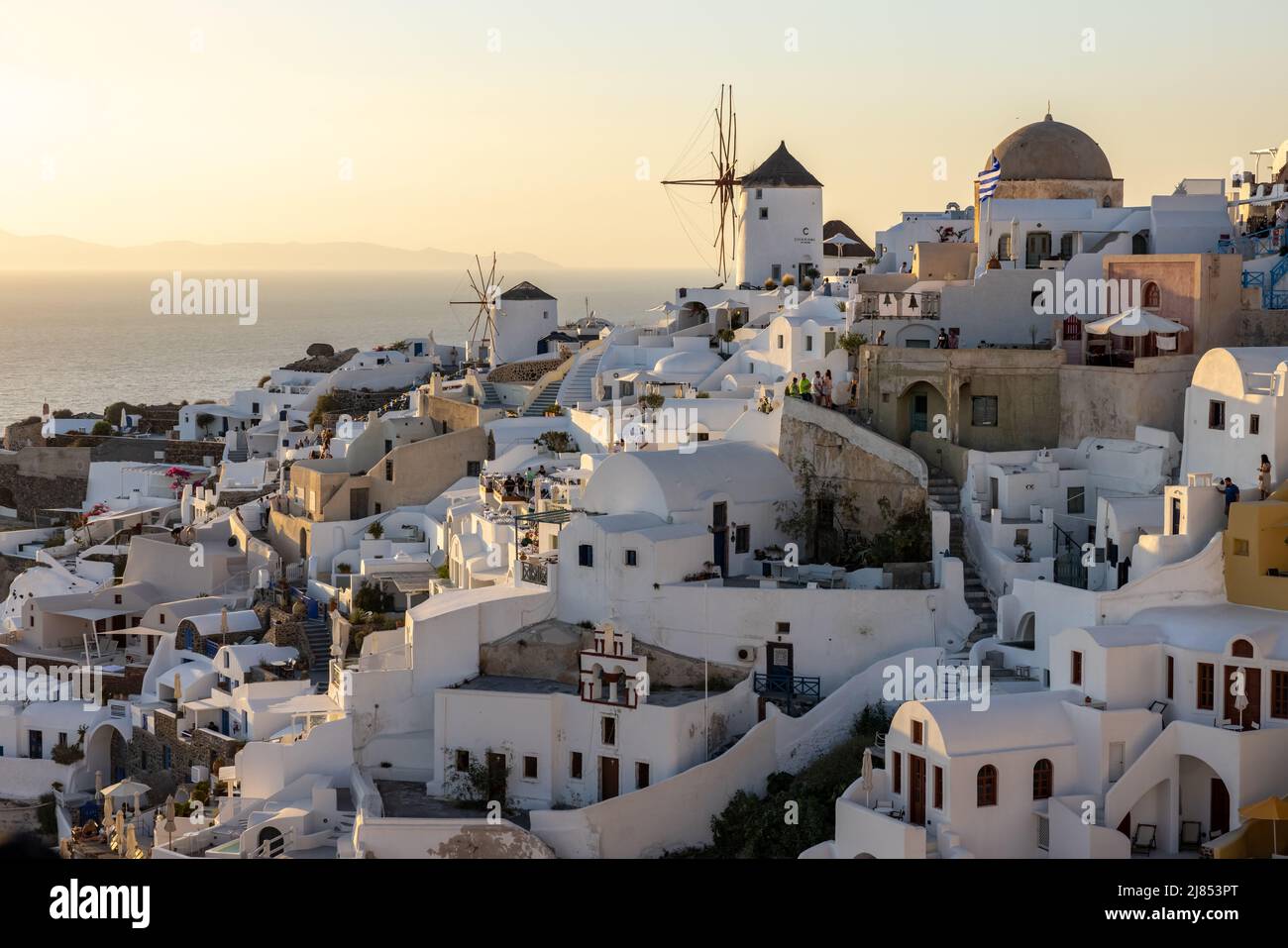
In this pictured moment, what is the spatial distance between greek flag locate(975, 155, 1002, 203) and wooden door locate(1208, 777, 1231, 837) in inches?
610

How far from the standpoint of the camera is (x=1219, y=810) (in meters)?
21.7

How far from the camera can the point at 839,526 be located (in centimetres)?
2842

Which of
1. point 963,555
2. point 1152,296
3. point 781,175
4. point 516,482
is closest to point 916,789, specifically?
point 963,555

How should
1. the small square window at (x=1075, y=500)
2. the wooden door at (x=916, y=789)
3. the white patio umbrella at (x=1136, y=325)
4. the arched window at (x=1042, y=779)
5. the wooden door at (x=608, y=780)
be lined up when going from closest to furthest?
the wooden door at (x=916, y=789), the arched window at (x=1042, y=779), the wooden door at (x=608, y=780), the small square window at (x=1075, y=500), the white patio umbrella at (x=1136, y=325)

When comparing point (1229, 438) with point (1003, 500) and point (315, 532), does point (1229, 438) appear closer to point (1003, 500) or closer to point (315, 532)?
point (1003, 500)

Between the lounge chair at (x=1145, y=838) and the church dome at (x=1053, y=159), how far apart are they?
16932 mm

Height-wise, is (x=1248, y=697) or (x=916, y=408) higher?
(x=916, y=408)

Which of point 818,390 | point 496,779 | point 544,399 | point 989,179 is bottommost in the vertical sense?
point 496,779

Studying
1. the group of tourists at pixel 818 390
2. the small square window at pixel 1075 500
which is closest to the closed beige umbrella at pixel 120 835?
the group of tourists at pixel 818 390

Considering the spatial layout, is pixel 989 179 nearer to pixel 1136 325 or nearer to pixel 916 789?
pixel 1136 325

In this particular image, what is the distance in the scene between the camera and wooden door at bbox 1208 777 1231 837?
70.8 feet

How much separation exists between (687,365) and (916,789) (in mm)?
19095

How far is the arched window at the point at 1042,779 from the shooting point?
70.6ft

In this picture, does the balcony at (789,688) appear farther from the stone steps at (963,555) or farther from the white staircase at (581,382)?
the white staircase at (581,382)
